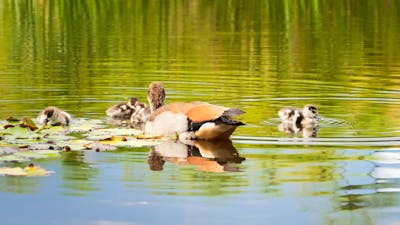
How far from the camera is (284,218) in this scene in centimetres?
745

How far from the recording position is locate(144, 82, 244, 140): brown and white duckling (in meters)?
10.8

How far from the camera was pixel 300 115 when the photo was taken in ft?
40.5

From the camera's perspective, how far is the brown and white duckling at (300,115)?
12227mm

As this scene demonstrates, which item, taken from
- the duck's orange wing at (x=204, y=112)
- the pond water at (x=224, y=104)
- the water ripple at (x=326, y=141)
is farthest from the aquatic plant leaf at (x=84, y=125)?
the water ripple at (x=326, y=141)

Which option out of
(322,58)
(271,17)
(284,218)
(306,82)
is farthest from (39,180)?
(271,17)

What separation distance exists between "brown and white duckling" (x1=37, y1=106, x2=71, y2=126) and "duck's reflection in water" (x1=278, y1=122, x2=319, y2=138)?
2.43 meters

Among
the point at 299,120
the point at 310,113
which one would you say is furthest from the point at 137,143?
the point at 310,113

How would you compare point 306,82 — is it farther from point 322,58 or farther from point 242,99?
point 322,58

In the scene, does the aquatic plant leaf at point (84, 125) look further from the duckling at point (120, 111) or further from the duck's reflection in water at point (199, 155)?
the duck's reflection in water at point (199, 155)

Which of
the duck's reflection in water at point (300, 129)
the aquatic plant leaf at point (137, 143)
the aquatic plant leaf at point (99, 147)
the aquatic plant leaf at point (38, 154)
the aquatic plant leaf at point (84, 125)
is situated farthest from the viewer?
the duck's reflection in water at point (300, 129)

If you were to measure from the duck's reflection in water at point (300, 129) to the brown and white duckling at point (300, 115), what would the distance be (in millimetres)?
65

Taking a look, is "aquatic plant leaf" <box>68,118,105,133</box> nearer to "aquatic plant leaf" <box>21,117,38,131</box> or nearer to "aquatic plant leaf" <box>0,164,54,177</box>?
"aquatic plant leaf" <box>21,117,38,131</box>

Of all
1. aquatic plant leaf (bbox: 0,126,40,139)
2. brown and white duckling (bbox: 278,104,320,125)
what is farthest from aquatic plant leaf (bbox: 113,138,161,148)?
brown and white duckling (bbox: 278,104,320,125)

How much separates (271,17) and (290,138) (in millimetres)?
23151
